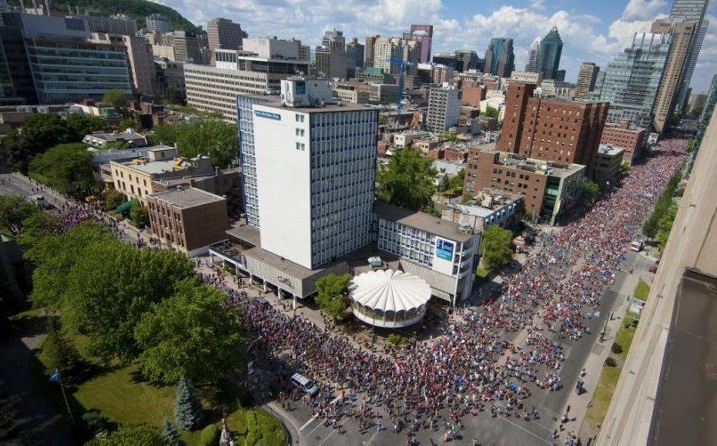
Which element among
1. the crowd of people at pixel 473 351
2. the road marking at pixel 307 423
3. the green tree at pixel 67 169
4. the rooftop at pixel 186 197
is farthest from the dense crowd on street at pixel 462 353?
the green tree at pixel 67 169

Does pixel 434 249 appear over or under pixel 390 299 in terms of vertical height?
over

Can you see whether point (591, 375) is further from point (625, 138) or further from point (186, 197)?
point (625, 138)

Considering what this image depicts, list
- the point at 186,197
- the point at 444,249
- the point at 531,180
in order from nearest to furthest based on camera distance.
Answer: the point at 444,249 < the point at 186,197 < the point at 531,180

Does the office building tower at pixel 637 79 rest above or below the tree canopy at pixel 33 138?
above

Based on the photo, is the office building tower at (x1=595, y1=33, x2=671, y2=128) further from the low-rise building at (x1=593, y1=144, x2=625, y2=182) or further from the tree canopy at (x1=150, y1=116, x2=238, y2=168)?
the tree canopy at (x1=150, y1=116, x2=238, y2=168)

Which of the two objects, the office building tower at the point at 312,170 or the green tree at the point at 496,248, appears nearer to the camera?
the office building tower at the point at 312,170

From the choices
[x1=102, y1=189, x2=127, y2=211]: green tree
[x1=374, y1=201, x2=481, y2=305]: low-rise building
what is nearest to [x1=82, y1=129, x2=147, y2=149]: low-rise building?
[x1=102, y1=189, x2=127, y2=211]: green tree

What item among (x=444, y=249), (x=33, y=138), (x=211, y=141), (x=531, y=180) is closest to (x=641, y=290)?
(x=531, y=180)

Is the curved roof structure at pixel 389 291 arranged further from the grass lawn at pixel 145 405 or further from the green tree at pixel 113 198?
the green tree at pixel 113 198
